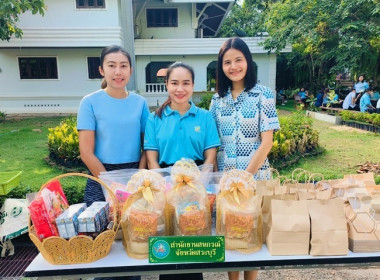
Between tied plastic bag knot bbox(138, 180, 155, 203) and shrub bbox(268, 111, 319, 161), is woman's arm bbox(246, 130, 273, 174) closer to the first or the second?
tied plastic bag knot bbox(138, 180, 155, 203)

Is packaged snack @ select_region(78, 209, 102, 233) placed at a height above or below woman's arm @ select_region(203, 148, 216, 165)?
below

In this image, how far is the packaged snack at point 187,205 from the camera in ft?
5.04

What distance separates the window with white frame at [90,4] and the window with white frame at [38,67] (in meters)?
2.66

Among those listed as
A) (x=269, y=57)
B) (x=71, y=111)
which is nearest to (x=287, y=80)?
(x=269, y=57)

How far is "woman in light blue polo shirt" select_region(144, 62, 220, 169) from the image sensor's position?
6.69 feet

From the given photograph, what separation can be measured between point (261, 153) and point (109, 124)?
106cm

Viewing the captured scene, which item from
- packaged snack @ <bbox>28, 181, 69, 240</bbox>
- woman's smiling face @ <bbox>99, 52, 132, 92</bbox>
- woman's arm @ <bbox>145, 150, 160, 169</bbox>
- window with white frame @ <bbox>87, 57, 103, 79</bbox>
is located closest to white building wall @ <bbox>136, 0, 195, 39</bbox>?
window with white frame @ <bbox>87, 57, 103, 79</bbox>

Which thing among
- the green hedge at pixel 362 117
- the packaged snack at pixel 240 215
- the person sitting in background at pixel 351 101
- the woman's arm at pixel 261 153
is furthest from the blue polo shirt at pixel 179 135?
the person sitting in background at pixel 351 101

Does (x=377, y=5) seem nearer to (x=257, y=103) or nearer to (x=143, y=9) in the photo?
(x=143, y=9)

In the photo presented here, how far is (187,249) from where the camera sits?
4.79 ft

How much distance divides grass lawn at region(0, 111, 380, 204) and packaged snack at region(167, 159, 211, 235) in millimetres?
2218

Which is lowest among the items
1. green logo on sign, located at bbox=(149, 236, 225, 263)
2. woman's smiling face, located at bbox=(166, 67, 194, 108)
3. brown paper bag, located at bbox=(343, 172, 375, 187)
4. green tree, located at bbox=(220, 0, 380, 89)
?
green logo on sign, located at bbox=(149, 236, 225, 263)

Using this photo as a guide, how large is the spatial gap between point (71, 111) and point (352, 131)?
11340mm

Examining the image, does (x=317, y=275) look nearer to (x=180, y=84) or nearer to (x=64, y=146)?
(x=180, y=84)
